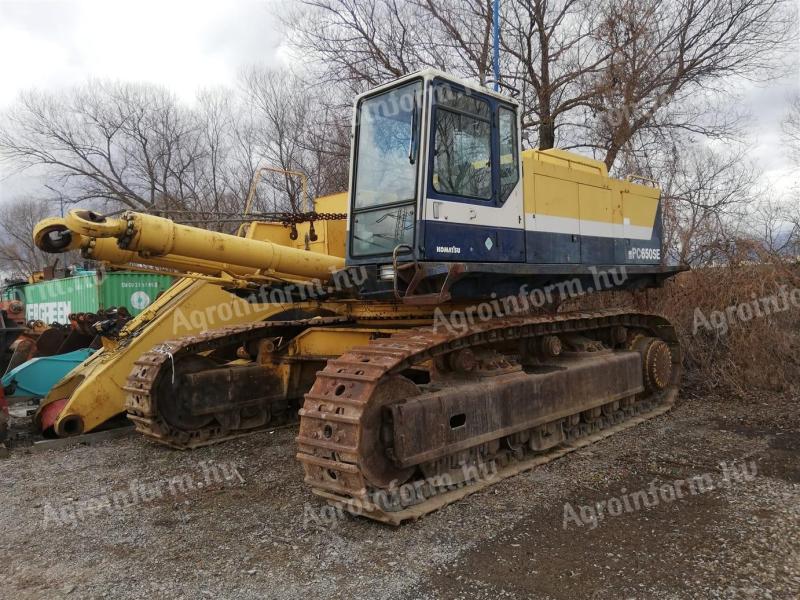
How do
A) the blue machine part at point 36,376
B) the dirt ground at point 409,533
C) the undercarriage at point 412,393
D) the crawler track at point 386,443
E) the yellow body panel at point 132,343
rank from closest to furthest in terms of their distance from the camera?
the dirt ground at point 409,533 < the crawler track at point 386,443 < the undercarriage at point 412,393 < the yellow body panel at point 132,343 < the blue machine part at point 36,376

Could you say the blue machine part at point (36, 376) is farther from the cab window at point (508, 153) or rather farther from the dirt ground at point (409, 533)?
the cab window at point (508, 153)

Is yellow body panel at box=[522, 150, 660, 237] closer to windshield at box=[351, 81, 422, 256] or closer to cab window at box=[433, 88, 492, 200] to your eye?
cab window at box=[433, 88, 492, 200]

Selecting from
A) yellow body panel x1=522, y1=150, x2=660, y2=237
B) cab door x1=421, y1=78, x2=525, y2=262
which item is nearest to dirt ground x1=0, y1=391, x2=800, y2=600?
cab door x1=421, y1=78, x2=525, y2=262

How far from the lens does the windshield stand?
5031 mm

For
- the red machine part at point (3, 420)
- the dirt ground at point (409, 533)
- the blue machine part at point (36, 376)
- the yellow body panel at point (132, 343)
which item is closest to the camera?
the dirt ground at point (409, 533)

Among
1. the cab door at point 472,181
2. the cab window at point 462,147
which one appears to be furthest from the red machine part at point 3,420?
the cab window at point 462,147

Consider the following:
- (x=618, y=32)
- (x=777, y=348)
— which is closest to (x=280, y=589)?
(x=777, y=348)

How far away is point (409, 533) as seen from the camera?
413 cm

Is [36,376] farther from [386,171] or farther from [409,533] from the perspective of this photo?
[409,533]

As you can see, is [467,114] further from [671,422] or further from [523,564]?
[671,422]

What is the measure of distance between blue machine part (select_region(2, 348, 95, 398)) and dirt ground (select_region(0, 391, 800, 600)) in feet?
6.68

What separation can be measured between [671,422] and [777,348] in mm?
2291

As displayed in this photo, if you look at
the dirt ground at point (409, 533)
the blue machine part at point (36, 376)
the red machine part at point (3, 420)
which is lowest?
the dirt ground at point (409, 533)

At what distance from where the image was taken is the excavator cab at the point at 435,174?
4.95m
